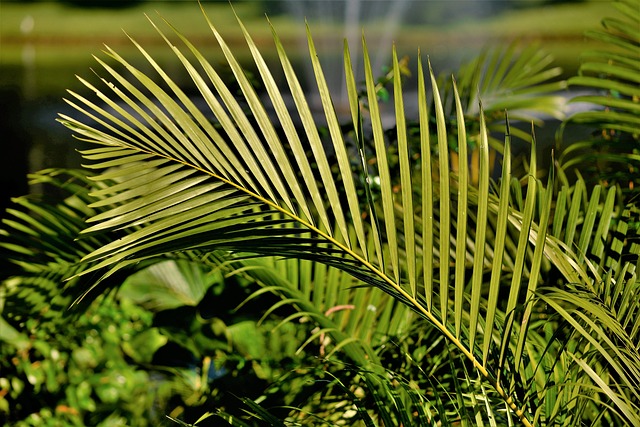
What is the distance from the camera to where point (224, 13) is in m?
4.30

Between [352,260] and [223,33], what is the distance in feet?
11.1

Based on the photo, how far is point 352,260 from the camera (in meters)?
1.13

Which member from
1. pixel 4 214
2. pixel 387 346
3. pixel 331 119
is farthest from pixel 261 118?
pixel 4 214

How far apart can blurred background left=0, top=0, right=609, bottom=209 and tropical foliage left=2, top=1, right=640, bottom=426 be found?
6.42 ft

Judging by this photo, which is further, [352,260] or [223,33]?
[223,33]

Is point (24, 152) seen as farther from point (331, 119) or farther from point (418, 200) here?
point (331, 119)

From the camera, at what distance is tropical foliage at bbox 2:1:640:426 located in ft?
3.49

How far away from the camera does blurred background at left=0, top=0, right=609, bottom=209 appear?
3.97 m

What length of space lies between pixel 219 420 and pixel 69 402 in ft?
1.76

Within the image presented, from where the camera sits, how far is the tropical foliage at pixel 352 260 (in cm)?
106

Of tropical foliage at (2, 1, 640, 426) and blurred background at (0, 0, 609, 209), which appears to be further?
blurred background at (0, 0, 609, 209)

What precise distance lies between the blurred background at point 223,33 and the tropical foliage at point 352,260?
196cm

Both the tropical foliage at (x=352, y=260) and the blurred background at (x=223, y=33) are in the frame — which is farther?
the blurred background at (x=223, y=33)

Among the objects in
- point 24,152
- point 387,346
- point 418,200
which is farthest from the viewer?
point 24,152
